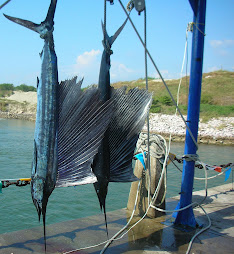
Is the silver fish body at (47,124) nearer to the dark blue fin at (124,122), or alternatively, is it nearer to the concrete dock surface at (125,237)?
the dark blue fin at (124,122)

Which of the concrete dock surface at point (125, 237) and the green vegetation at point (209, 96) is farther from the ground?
the green vegetation at point (209, 96)

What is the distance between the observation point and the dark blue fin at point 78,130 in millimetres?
2320

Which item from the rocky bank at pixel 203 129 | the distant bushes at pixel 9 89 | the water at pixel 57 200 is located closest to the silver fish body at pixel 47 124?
the water at pixel 57 200

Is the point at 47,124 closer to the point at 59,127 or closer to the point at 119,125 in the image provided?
the point at 59,127

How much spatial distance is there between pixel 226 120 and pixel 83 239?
75.8 feet

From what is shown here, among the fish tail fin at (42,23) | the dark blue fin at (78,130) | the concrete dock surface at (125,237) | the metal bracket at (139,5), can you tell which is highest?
the metal bracket at (139,5)

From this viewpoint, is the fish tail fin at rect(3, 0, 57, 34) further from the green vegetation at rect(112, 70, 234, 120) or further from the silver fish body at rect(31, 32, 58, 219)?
the green vegetation at rect(112, 70, 234, 120)

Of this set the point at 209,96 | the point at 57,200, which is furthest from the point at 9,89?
the point at 57,200

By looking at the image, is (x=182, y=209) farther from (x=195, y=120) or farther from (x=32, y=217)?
(x=32, y=217)

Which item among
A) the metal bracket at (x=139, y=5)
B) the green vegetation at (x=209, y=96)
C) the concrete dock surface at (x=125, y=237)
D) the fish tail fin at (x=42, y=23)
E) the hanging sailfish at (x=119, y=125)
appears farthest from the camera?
the green vegetation at (x=209, y=96)

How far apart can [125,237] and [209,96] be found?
3104 cm

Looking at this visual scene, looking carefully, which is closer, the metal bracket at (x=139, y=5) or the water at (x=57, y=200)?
the metal bracket at (x=139, y=5)

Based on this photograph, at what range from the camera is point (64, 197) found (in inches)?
311

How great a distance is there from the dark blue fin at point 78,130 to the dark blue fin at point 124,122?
0.78 feet
